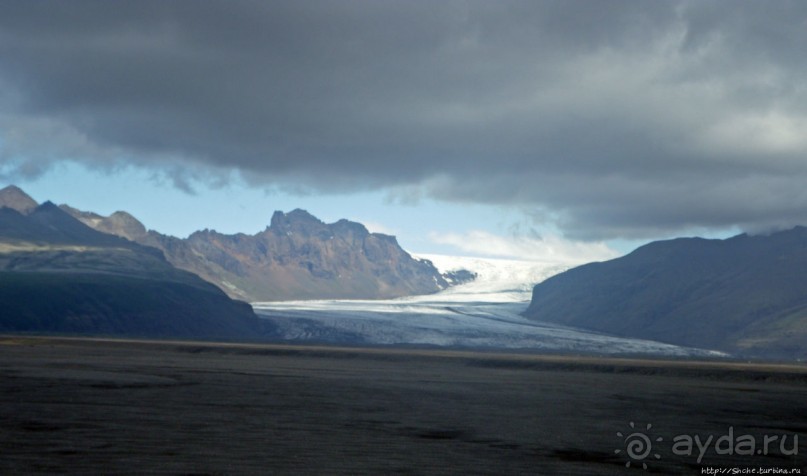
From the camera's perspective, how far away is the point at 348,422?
3441cm

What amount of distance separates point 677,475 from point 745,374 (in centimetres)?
6810

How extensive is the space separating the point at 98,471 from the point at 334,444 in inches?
322

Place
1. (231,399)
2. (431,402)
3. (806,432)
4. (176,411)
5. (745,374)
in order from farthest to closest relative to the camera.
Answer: (745,374), (431,402), (231,399), (806,432), (176,411)

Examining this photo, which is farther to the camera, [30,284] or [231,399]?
[30,284]

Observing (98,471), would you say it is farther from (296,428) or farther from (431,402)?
(431,402)

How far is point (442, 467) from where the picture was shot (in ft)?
81.8

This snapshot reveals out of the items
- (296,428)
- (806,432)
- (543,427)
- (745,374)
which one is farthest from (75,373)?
(745,374)

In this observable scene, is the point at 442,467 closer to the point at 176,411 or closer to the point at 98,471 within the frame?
the point at 98,471

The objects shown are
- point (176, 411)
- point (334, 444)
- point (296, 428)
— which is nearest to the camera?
point (334, 444)

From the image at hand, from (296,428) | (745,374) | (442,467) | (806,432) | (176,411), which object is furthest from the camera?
(745,374)

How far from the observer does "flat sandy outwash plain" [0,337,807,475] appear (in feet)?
81.6

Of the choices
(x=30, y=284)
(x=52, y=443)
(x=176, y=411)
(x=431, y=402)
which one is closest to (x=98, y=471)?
(x=52, y=443)

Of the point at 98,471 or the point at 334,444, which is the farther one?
the point at 334,444

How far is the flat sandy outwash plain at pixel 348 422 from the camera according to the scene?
24.9 meters
